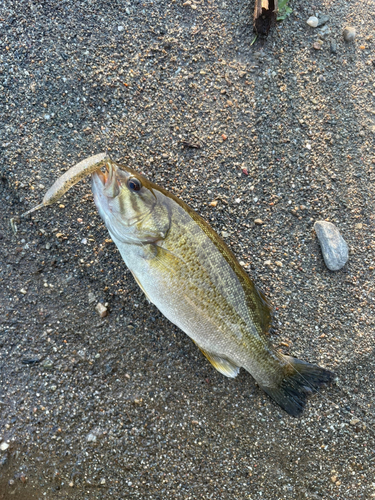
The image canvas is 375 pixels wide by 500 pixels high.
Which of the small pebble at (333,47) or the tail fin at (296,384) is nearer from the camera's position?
the tail fin at (296,384)

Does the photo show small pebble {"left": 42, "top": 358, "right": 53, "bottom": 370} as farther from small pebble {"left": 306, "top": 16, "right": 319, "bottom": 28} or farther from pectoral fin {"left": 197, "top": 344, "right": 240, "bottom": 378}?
small pebble {"left": 306, "top": 16, "right": 319, "bottom": 28}

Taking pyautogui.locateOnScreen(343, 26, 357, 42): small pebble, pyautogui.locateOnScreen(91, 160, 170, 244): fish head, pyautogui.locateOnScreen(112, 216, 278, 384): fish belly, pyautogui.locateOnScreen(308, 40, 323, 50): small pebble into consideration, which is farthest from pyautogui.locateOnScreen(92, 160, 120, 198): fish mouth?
pyautogui.locateOnScreen(343, 26, 357, 42): small pebble

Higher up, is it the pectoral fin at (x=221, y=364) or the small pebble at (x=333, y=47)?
the small pebble at (x=333, y=47)

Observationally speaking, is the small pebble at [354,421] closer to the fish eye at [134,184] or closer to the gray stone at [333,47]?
the fish eye at [134,184]

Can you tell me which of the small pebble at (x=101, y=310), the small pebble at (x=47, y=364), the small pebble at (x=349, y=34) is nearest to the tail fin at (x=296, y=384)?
the small pebble at (x=101, y=310)

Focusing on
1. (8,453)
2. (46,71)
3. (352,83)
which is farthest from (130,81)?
(8,453)

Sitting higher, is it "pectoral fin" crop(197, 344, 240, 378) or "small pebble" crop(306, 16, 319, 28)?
"small pebble" crop(306, 16, 319, 28)
